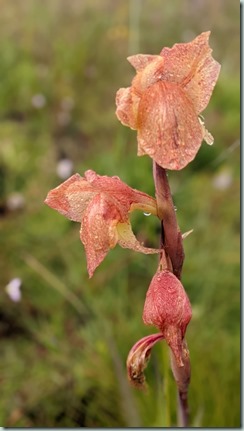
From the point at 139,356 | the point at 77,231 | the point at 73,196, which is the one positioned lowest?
the point at 139,356

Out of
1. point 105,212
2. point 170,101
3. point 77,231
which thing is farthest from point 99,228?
point 77,231

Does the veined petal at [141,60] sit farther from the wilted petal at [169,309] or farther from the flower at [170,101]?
the wilted petal at [169,309]

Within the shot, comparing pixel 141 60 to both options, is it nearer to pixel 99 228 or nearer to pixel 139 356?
pixel 99 228

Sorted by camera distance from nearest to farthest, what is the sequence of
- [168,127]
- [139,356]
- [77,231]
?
[168,127] → [139,356] → [77,231]

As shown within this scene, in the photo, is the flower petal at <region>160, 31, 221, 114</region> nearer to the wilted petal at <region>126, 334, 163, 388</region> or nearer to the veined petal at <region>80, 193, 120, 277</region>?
the veined petal at <region>80, 193, 120, 277</region>

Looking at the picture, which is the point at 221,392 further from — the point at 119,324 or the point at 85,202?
Answer: the point at 85,202

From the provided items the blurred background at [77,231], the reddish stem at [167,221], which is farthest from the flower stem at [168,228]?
the blurred background at [77,231]

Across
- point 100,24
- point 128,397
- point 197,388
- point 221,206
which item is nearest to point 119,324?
point 197,388
